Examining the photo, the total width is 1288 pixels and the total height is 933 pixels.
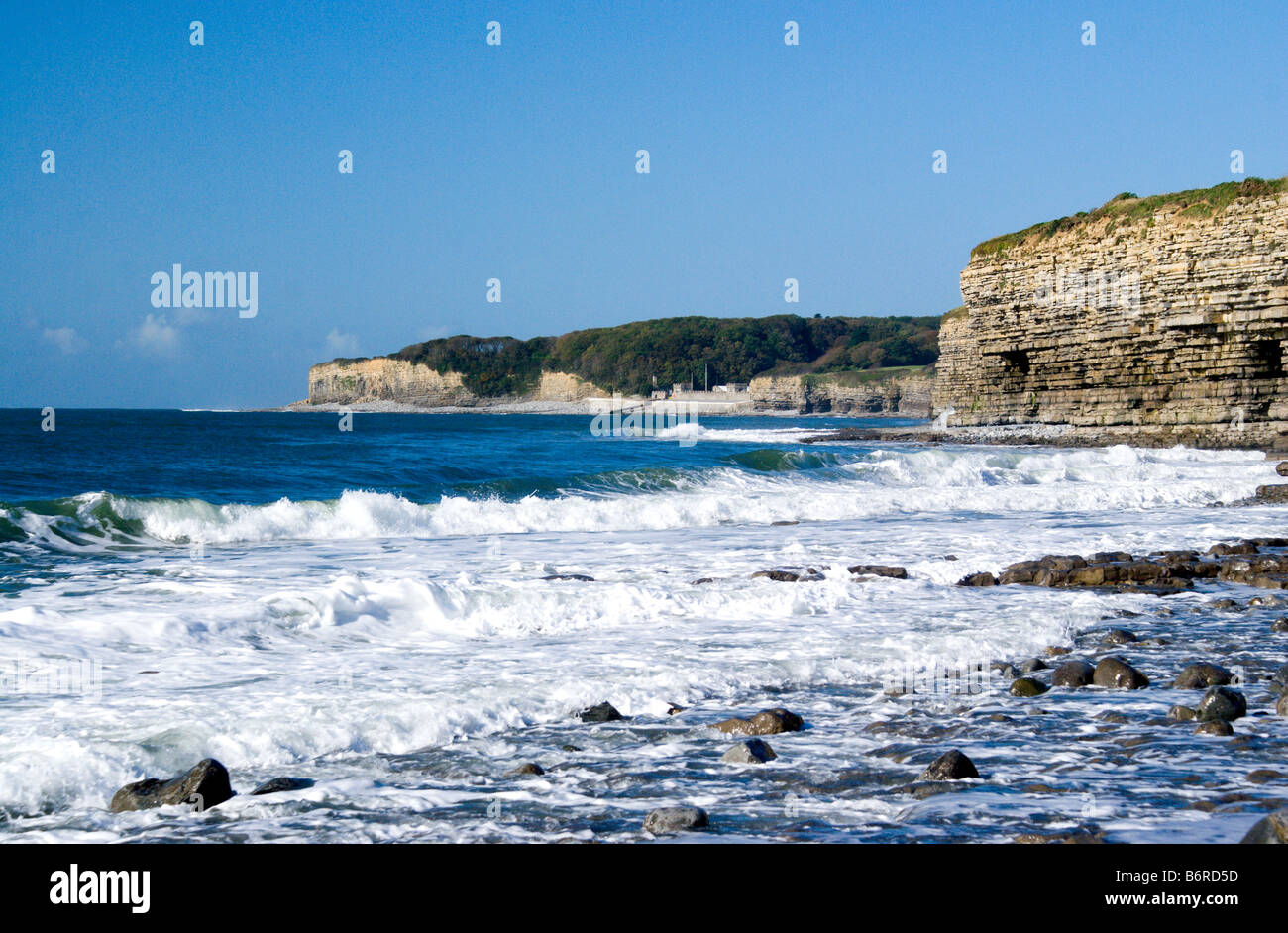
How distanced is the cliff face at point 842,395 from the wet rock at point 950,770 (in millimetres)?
108956

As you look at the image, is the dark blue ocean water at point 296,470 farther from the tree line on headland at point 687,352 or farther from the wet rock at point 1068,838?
the tree line on headland at point 687,352

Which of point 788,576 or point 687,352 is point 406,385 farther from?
point 788,576

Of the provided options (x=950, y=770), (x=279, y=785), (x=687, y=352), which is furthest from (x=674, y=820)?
(x=687, y=352)

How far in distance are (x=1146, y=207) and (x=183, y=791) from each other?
38204mm

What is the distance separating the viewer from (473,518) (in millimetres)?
16828

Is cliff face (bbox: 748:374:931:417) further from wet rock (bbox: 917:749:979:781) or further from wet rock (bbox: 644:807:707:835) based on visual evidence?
wet rock (bbox: 644:807:707:835)

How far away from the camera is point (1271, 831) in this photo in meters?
3.48

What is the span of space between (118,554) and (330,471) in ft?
46.3

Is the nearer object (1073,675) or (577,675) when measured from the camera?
(1073,675)

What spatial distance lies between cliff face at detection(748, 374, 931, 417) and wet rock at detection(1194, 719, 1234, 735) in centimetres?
10780

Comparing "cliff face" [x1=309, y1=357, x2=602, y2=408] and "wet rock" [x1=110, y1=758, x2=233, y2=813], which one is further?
"cliff face" [x1=309, y1=357, x2=602, y2=408]

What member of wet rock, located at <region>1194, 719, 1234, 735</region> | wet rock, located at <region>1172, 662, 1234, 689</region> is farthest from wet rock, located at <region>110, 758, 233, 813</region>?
wet rock, located at <region>1172, 662, 1234, 689</region>

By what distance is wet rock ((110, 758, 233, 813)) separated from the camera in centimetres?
443
